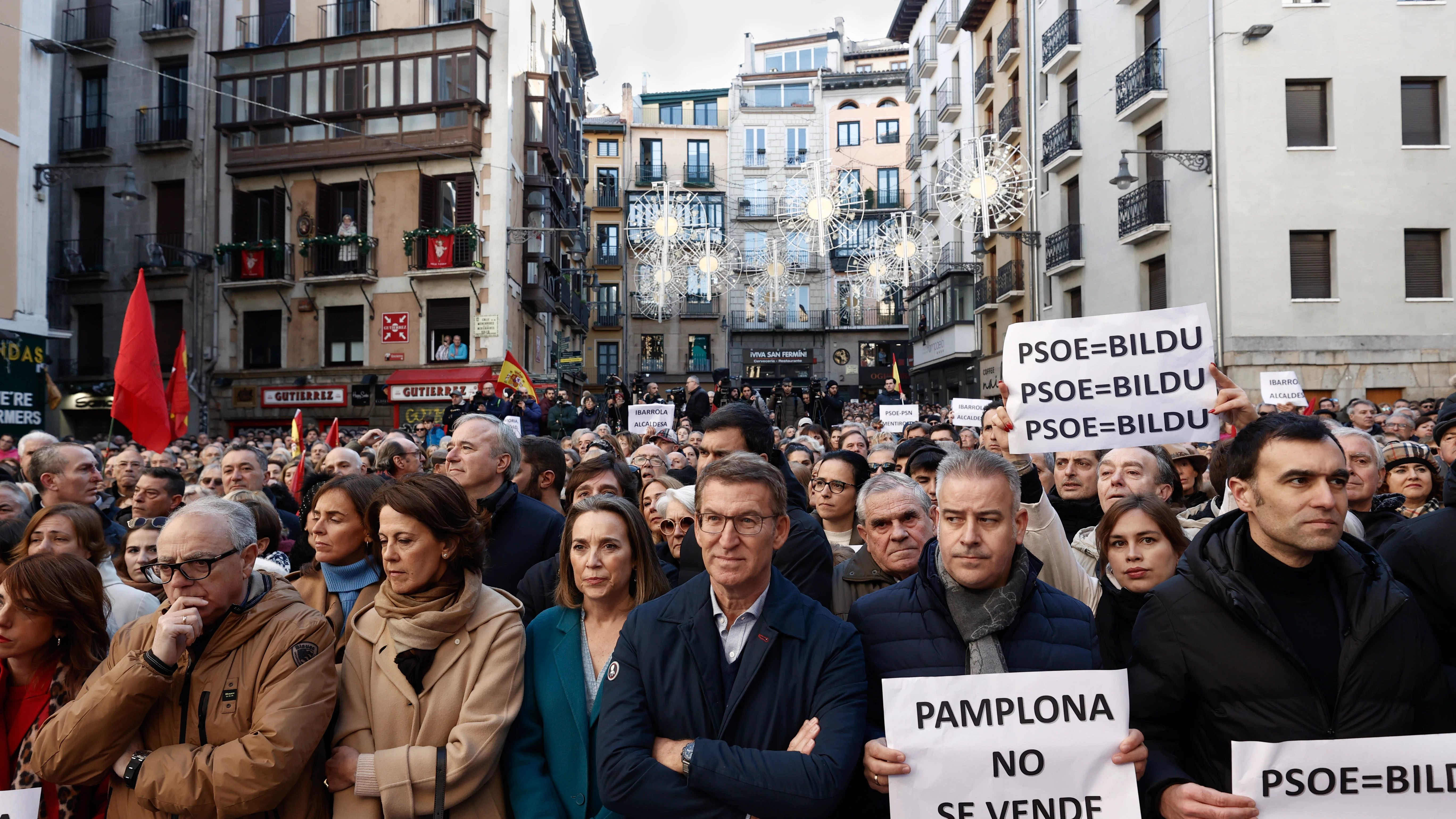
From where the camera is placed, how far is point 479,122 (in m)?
27.1

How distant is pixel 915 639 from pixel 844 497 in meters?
2.47

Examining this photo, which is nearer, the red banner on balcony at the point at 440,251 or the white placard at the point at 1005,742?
the white placard at the point at 1005,742

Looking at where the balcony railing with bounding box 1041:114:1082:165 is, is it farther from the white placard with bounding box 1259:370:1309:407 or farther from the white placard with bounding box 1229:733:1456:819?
the white placard with bounding box 1229:733:1456:819

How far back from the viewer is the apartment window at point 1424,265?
19.9 m

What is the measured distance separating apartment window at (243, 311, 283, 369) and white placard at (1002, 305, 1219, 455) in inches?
1077

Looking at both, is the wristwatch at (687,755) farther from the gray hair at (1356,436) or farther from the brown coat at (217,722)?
the gray hair at (1356,436)

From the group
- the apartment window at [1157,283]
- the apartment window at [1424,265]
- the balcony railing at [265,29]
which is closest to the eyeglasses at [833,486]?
the apartment window at [1157,283]

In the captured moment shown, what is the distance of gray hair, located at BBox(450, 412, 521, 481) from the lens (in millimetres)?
5449

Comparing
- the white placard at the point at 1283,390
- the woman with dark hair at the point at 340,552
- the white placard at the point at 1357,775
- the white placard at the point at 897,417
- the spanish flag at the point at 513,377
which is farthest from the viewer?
the spanish flag at the point at 513,377

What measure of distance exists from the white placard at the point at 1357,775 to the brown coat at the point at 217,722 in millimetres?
2725

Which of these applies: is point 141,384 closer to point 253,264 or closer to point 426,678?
point 426,678

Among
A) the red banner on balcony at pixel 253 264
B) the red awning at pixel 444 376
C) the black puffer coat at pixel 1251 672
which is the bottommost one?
the black puffer coat at pixel 1251 672

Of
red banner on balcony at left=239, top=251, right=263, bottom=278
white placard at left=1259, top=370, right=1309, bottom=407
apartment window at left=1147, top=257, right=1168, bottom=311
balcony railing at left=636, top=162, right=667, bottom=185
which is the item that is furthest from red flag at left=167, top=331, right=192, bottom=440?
balcony railing at left=636, top=162, right=667, bottom=185

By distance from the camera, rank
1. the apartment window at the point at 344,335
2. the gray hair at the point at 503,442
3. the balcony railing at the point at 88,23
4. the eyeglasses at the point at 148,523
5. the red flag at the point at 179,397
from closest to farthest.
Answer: the eyeglasses at the point at 148,523, the gray hair at the point at 503,442, the red flag at the point at 179,397, the apartment window at the point at 344,335, the balcony railing at the point at 88,23
